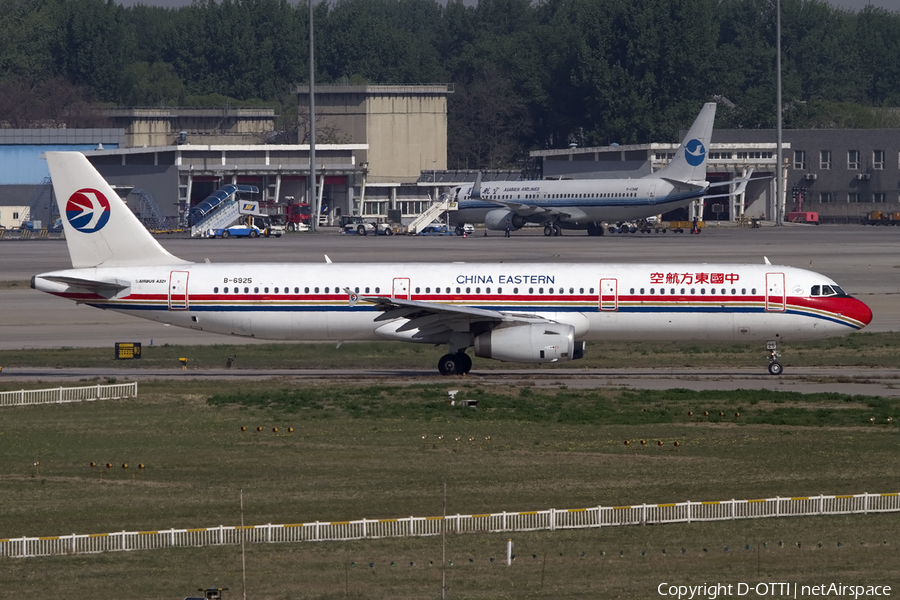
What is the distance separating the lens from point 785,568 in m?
21.0

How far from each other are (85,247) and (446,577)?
2767 centimetres

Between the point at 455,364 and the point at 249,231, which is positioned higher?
the point at 249,231

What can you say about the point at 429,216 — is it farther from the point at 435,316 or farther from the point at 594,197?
the point at 435,316

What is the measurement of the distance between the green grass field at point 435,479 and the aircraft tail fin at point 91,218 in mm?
5286

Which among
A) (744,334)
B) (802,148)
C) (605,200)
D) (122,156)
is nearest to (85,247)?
(744,334)

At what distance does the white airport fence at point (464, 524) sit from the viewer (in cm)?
2198

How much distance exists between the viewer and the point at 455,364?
145ft

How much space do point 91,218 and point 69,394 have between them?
25.6 ft

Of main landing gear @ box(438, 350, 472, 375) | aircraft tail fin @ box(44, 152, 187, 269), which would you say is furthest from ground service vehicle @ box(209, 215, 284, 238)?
main landing gear @ box(438, 350, 472, 375)

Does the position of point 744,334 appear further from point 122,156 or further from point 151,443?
point 122,156

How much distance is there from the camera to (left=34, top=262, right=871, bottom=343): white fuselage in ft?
144

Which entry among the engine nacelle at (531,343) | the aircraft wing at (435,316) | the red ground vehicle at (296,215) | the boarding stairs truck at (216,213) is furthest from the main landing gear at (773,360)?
the red ground vehicle at (296,215)

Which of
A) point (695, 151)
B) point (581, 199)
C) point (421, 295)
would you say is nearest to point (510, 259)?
point (695, 151)

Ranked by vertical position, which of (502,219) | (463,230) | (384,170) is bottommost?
(463,230)
